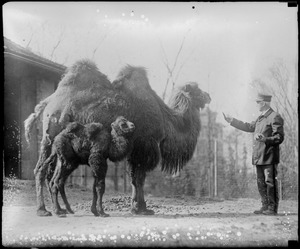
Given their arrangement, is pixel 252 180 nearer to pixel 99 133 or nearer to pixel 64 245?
pixel 99 133

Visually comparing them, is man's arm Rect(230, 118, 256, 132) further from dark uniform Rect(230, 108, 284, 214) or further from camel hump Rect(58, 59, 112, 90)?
camel hump Rect(58, 59, 112, 90)

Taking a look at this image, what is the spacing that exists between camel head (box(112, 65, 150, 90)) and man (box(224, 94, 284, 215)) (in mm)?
1235

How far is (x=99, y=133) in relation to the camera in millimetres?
5637

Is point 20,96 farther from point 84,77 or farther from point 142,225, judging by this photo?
point 142,225

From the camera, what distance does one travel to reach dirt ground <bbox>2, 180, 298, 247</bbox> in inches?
214

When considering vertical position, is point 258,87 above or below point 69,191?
above

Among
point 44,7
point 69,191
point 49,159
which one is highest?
point 44,7

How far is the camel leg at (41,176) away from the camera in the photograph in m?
5.68

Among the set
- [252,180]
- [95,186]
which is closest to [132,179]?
[95,186]

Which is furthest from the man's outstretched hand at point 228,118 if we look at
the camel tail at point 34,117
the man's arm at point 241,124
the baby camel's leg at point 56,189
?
the camel tail at point 34,117

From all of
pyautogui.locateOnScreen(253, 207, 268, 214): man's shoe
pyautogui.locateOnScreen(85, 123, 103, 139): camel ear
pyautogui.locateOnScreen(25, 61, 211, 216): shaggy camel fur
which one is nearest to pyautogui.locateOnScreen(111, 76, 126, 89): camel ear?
pyautogui.locateOnScreen(25, 61, 211, 216): shaggy camel fur

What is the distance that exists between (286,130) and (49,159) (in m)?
2.65

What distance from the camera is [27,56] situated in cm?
589

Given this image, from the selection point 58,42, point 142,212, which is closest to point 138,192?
point 142,212
